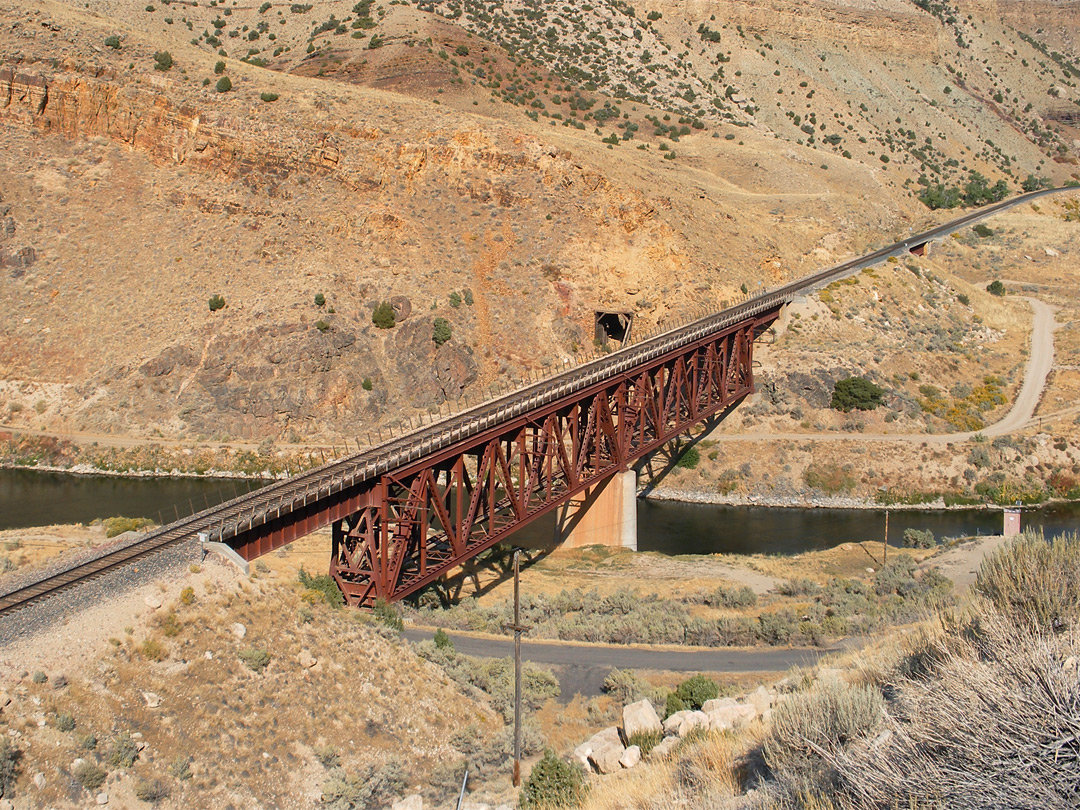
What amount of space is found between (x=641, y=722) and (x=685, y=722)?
110 centimetres

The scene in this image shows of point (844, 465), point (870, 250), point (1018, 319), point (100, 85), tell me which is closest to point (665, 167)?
point (870, 250)

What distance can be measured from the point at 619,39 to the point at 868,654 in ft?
409

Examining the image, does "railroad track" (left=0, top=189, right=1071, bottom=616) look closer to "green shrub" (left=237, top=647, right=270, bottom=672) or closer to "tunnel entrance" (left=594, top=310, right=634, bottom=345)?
"green shrub" (left=237, top=647, right=270, bottom=672)

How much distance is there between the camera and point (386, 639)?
25.8 metres

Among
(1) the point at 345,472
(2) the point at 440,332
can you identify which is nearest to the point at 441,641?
(1) the point at 345,472

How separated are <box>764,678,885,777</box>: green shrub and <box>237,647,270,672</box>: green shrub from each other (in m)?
12.7

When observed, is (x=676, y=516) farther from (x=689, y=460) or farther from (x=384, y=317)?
(x=384, y=317)

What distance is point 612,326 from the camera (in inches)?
2724

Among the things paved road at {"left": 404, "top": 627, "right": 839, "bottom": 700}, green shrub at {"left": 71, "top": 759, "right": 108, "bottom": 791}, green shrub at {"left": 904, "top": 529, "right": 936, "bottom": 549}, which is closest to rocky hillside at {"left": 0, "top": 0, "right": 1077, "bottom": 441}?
green shrub at {"left": 904, "top": 529, "right": 936, "bottom": 549}

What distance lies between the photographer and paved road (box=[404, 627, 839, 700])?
90.3 ft

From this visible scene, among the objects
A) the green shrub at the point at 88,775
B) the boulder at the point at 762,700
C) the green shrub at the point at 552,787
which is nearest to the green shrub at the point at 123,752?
the green shrub at the point at 88,775

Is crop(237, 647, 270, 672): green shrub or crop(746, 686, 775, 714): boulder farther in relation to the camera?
crop(237, 647, 270, 672): green shrub

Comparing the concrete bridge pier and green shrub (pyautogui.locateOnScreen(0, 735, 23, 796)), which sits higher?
green shrub (pyautogui.locateOnScreen(0, 735, 23, 796))

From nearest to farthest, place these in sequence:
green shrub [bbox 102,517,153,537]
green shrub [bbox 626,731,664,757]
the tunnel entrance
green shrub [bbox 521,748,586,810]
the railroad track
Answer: green shrub [bbox 521,748,586,810] < green shrub [bbox 626,731,664,757] < the railroad track < green shrub [bbox 102,517,153,537] < the tunnel entrance
